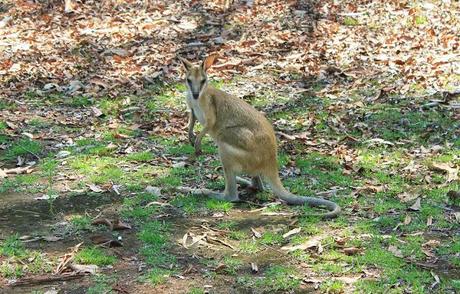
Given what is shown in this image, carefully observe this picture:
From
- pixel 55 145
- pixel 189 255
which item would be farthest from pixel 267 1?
pixel 189 255

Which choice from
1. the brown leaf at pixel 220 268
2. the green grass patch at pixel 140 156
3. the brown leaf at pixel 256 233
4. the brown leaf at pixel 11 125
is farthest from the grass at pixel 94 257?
the brown leaf at pixel 11 125

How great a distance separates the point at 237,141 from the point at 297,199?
78cm

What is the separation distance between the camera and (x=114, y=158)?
8.08 metres

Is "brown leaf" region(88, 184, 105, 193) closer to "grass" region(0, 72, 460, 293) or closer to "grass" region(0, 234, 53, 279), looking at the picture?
"grass" region(0, 72, 460, 293)

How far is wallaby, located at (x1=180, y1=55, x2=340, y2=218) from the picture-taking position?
6594mm

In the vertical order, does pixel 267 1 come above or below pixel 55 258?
above

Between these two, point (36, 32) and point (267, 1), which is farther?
point (267, 1)

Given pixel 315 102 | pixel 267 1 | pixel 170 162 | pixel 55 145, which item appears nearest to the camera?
pixel 170 162

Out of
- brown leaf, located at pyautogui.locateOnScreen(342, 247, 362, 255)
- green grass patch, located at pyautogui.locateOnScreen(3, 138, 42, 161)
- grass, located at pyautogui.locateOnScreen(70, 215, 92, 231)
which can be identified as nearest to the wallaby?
brown leaf, located at pyautogui.locateOnScreen(342, 247, 362, 255)

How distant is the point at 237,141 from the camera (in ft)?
21.8

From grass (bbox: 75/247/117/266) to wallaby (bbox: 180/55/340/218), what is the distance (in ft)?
5.07

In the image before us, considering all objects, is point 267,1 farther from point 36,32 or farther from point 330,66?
point 36,32

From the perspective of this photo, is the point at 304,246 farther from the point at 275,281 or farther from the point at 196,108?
the point at 196,108

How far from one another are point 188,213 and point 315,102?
391 cm
